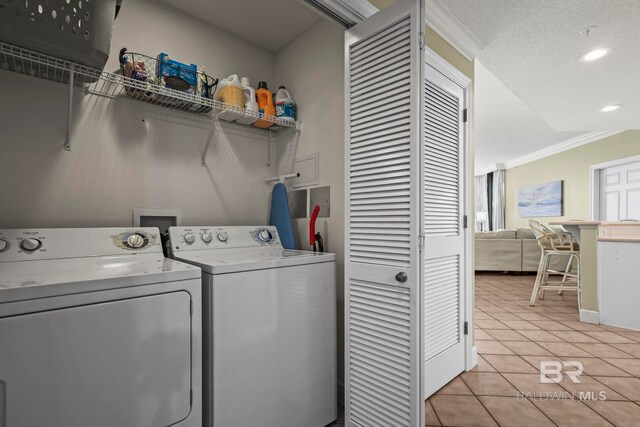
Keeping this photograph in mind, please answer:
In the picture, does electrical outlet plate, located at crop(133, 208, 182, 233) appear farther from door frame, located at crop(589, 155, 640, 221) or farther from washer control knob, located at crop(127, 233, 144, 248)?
door frame, located at crop(589, 155, 640, 221)

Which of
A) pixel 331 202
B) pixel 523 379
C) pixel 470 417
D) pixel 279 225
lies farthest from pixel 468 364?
pixel 279 225

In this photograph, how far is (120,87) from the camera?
165 centimetres

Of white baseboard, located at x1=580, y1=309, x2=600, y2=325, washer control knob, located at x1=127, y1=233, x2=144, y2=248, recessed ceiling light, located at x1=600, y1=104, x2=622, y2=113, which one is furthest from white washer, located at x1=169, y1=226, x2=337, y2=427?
recessed ceiling light, located at x1=600, y1=104, x2=622, y2=113

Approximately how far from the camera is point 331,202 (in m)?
1.88

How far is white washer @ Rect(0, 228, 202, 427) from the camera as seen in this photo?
0.85 metres

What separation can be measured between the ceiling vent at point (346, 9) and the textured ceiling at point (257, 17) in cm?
41

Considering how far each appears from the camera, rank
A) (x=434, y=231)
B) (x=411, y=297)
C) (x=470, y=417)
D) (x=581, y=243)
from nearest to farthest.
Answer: (x=411, y=297) < (x=470, y=417) < (x=434, y=231) < (x=581, y=243)

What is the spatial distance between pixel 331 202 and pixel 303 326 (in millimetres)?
740

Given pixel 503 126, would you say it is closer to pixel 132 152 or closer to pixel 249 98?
pixel 249 98

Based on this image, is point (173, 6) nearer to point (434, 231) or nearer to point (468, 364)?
point (434, 231)

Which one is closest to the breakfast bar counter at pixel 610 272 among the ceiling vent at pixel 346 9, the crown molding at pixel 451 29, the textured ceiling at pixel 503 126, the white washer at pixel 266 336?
the textured ceiling at pixel 503 126

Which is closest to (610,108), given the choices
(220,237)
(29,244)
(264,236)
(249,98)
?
(249,98)

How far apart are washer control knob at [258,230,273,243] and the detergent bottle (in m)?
0.78

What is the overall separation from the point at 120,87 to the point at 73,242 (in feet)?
2.75
